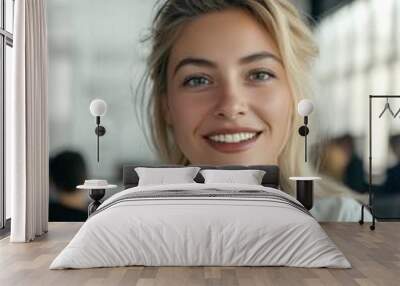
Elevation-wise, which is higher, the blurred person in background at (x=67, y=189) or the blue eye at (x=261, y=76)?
the blue eye at (x=261, y=76)

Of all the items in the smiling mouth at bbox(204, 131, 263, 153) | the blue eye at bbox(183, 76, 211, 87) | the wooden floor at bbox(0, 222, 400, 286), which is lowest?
the wooden floor at bbox(0, 222, 400, 286)

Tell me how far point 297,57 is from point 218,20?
3.51 ft

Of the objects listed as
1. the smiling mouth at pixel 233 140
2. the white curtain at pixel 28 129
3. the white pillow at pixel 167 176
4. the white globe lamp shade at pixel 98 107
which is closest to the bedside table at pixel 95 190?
the white pillow at pixel 167 176

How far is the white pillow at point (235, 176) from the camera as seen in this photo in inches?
276

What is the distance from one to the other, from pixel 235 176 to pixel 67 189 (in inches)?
90.1

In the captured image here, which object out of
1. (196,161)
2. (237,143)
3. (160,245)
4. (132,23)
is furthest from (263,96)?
(160,245)

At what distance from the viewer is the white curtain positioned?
639cm

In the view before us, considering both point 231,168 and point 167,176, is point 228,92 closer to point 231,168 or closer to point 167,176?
point 231,168

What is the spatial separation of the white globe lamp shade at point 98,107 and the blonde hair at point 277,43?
0.57 metres

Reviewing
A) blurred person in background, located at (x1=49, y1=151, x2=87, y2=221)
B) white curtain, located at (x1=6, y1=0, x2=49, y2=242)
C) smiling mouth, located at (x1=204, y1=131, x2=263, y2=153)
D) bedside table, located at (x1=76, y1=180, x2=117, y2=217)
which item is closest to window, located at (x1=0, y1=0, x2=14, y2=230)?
white curtain, located at (x1=6, y1=0, x2=49, y2=242)

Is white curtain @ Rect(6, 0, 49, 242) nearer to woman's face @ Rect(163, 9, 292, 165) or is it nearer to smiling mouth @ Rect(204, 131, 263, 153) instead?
woman's face @ Rect(163, 9, 292, 165)

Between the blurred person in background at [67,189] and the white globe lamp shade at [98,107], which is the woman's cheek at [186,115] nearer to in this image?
the white globe lamp shade at [98,107]

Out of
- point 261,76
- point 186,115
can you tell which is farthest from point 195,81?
point 261,76

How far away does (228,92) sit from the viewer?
7.77 m
